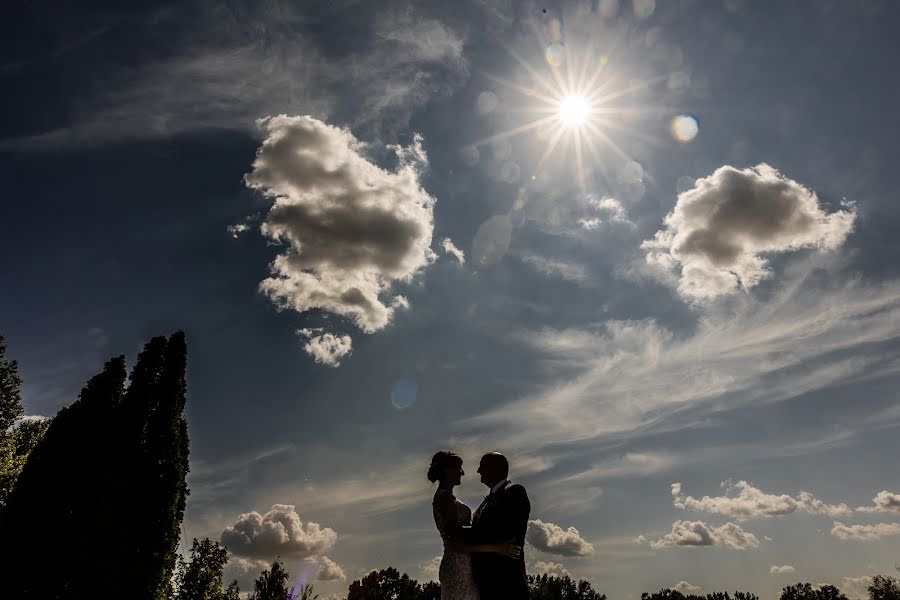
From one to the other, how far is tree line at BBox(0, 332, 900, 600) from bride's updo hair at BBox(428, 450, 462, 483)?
20.5 m

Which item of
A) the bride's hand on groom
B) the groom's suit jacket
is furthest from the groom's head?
the bride's hand on groom

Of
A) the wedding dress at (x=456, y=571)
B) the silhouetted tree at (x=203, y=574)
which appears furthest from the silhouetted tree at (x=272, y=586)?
the wedding dress at (x=456, y=571)

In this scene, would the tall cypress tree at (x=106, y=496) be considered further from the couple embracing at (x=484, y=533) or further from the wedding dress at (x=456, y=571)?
the couple embracing at (x=484, y=533)

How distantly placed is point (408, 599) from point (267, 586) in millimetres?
56427

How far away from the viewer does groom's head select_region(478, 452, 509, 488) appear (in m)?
5.82

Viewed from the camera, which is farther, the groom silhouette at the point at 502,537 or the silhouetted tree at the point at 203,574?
the silhouetted tree at the point at 203,574

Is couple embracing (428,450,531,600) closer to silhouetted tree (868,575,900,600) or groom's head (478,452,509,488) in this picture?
groom's head (478,452,509,488)

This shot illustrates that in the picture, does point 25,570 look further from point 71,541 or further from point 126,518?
point 126,518

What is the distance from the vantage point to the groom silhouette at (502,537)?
17.9 ft

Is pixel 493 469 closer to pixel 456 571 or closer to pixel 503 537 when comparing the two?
pixel 503 537

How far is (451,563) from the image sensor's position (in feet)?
19.2

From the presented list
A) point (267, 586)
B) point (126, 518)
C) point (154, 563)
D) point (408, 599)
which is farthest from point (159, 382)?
point (408, 599)

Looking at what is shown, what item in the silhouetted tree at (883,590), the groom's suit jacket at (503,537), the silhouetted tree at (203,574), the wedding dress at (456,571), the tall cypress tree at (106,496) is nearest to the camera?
the groom's suit jacket at (503,537)

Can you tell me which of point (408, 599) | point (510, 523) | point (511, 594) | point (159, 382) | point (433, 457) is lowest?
point (408, 599)
